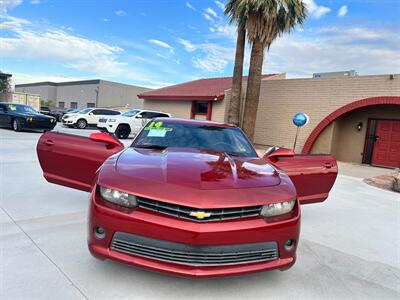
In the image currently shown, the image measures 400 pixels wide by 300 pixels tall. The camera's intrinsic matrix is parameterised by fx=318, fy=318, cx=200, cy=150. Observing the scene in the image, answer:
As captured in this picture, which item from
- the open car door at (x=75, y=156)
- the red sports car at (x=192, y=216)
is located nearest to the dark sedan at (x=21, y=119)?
the open car door at (x=75, y=156)

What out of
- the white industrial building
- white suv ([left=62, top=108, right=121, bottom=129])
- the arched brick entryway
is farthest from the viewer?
the white industrial building

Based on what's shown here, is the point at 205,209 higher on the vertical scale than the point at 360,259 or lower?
higher

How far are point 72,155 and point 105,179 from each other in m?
1.63

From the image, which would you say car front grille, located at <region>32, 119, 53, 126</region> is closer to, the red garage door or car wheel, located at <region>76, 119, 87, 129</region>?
car wheel, located at <region>76, 119, 87, 129</region>

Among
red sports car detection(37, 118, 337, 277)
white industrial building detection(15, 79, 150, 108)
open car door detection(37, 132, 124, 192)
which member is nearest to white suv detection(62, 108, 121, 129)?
open car door detection(37, 132, 124, 192)

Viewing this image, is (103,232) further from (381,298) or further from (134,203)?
(381,298)

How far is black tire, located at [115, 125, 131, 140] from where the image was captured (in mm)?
15758

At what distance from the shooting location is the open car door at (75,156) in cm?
383

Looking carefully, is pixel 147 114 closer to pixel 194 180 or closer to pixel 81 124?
pixel 81 124

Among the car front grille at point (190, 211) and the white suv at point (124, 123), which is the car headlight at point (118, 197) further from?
the white suv at point (124, 123)

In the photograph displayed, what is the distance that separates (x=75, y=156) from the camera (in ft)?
12.8

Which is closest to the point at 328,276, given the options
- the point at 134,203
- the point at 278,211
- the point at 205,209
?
the point at 278,211

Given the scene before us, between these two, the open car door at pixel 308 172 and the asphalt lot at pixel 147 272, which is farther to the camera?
the open car door at pixel 308 172

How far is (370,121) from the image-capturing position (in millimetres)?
14148
